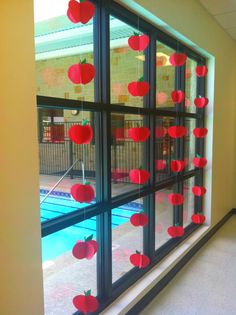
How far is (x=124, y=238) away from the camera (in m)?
2.94

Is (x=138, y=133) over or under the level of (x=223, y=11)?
under

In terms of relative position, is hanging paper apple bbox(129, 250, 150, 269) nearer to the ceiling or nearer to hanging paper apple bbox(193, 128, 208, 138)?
hanging paper apple bbox(193, 128, 208, 138)

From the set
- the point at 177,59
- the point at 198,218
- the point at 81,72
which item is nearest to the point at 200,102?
the point at 177,59

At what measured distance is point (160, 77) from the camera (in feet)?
9.57

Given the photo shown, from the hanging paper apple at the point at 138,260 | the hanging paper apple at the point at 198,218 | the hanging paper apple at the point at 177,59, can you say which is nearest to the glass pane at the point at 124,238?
the hanging paper apple at the point at 138,260

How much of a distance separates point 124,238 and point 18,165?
1.97m

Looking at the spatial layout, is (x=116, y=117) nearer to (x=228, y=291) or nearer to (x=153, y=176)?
(x=153, y=176)

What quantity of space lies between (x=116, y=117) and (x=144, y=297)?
1561mm

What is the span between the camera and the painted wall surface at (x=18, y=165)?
1174 millimetres

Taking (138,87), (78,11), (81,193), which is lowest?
(81,193)

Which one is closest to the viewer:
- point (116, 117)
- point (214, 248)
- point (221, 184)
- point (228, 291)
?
point (116, 117)

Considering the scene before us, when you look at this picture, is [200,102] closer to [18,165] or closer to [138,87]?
[138,87]

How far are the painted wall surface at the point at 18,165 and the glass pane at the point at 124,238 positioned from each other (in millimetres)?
1008

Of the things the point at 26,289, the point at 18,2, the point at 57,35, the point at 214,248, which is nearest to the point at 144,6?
the point at 57,35
